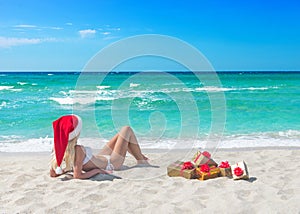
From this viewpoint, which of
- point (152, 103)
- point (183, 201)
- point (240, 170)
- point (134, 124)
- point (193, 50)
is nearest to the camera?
point (183, 201)

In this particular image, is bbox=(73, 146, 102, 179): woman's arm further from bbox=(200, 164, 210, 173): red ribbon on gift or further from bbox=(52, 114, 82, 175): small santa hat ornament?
bbox=(200, 164, 210, 173): red ribbon on gift

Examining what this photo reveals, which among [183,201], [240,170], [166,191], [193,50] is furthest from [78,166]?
[193,50]

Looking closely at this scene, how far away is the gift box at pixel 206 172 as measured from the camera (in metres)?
4.57

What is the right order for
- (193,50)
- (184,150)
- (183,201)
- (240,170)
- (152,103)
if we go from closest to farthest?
(183,201) < (240,170) < (193,50) < (184,150) < (152,103)

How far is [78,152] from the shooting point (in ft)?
15.6

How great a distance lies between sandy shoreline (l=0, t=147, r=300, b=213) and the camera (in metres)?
3.64

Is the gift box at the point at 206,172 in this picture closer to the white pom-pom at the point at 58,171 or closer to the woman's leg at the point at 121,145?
the woman's leg at the point at 121,145

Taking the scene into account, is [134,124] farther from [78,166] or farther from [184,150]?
[78,166]

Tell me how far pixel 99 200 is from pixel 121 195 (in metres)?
0.28

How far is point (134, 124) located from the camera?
447 inches

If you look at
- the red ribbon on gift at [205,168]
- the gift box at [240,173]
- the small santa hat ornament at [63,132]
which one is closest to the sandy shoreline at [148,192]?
the gift box at [240,173]

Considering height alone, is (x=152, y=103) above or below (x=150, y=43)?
below

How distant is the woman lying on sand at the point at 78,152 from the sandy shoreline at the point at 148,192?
0.16 m

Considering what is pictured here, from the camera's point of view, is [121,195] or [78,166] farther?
[78,166]
